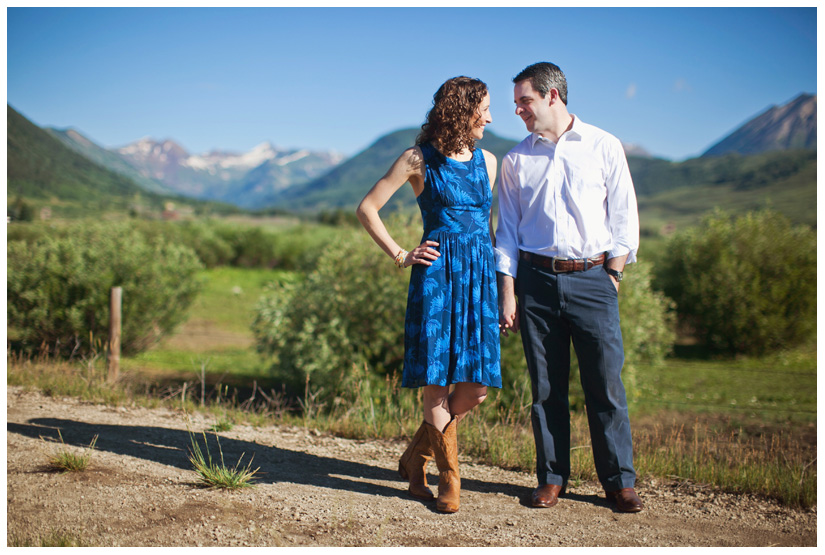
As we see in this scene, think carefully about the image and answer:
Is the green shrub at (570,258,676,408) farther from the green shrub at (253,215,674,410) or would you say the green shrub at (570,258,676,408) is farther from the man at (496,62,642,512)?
the man at (496,62,642,512)

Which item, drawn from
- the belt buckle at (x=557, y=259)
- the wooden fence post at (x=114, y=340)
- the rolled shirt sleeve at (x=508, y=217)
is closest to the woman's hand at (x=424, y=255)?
the rolled shirt sleeve at (x=508, y=217)

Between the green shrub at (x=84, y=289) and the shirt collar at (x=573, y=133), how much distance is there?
9.09m

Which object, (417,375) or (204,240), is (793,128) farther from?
(417,375)

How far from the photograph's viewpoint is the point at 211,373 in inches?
471

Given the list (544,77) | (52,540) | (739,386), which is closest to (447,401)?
(544,77)

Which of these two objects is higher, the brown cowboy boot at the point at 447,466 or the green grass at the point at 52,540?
the brown cowboy boot at the point at 447,466

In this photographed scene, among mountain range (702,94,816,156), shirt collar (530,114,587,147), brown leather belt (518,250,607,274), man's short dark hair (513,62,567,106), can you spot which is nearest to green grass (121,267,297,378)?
brown leather belt (518,250,607,274)

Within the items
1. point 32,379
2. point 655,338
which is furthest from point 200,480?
point 655,338

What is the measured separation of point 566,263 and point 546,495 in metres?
1.19

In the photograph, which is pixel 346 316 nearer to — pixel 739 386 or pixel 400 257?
pixel 400 257

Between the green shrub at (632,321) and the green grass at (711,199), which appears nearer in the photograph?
the green shrub at (632,321)

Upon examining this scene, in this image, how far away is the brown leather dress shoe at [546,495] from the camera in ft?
10.2

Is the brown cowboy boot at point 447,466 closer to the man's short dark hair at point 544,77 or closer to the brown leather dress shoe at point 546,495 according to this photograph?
the brown leather dress shoe at point 546,495

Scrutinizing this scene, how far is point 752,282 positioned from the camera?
15.8m
